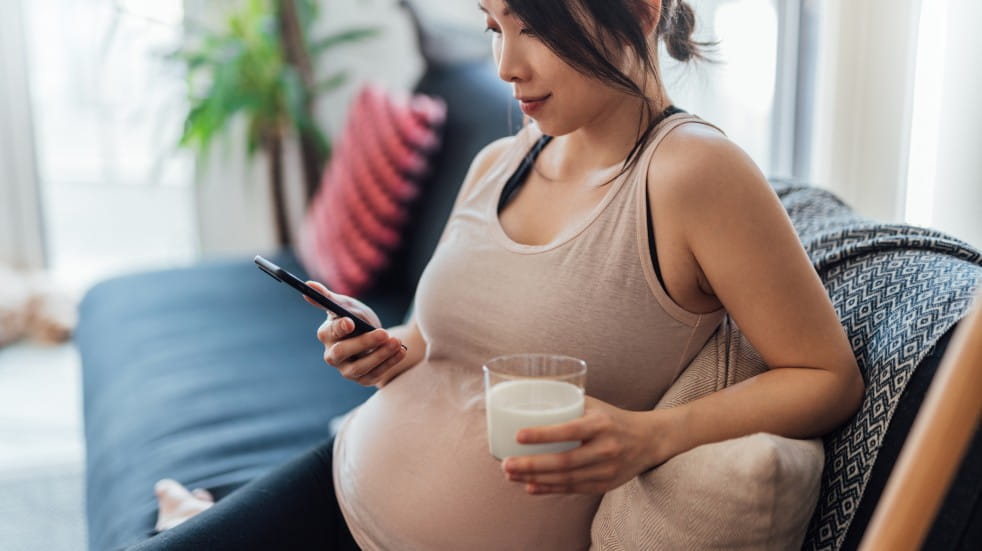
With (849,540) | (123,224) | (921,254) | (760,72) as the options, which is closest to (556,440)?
(849,540)

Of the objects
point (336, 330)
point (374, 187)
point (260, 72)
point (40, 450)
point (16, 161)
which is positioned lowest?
point (40, 450)

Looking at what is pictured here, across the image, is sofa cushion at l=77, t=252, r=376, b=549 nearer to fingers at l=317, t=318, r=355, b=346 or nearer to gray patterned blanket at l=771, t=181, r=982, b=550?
fingers at l=317, t=318, r=355, b=346

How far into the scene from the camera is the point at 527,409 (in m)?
0.80

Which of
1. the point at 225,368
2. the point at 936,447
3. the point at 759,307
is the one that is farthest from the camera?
the point at 225,368

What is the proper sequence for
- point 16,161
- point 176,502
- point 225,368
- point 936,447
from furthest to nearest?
point 16,161, point 225,368, point 176,502, point 936,447

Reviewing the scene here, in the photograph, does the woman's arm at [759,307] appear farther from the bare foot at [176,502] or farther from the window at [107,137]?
the window at [107,137]

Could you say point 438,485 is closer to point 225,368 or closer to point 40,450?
Result: point 225,368

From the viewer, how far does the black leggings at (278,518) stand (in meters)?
1.07

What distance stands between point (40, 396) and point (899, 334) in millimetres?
3019

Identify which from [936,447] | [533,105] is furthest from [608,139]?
[936,447]

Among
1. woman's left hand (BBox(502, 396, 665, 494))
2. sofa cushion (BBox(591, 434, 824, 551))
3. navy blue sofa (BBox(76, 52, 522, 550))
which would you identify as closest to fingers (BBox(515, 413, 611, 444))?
woman's left hand (BBox(502, 396, 665, 494))

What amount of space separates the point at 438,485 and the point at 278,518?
25 centimetres

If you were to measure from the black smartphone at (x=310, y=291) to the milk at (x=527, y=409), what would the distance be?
267mm

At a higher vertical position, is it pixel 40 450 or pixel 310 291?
pixel 310 291
